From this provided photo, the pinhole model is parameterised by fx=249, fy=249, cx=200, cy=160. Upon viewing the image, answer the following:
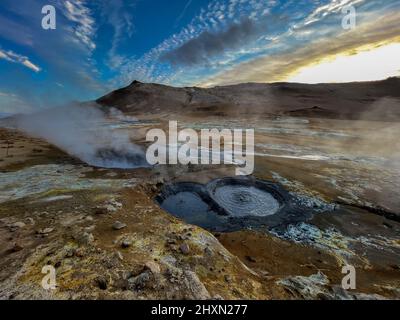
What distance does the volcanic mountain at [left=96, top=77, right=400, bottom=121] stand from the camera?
54.9 metres

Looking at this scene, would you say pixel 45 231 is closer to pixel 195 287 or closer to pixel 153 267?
pixel 153 267

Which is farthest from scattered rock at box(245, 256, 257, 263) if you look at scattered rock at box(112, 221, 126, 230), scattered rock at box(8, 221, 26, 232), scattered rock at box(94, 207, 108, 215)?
scattered rock at box(8, 221, 26, 232)

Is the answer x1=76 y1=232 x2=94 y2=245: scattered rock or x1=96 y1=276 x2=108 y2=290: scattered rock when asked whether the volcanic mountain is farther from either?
x1=96 y1=276 x2=108 y2=290: scattered rock

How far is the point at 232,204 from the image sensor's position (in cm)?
773

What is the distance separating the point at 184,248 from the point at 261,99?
66601mm

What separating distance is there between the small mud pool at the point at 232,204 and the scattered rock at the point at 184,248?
5.94 ft

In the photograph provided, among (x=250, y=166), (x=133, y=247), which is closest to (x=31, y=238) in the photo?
(x=133, y=247)

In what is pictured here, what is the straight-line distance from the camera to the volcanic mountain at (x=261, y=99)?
54906 mm

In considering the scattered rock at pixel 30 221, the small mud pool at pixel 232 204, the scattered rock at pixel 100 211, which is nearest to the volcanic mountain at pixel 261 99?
the small mud pool at pixel 232 204

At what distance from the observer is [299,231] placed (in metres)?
6.36

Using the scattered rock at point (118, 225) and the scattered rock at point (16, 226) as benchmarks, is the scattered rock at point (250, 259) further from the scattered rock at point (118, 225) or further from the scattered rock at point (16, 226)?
the scattered rock at point (16, 226)

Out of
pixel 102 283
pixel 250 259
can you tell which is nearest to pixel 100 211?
pixel 102 283

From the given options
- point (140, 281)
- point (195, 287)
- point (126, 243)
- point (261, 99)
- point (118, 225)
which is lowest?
point (195, 287)
